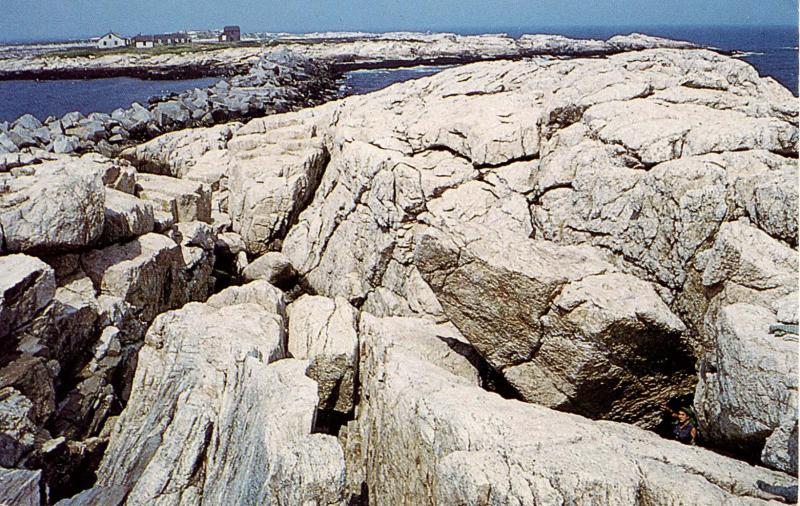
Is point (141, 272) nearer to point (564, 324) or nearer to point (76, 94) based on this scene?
point (564, 324)

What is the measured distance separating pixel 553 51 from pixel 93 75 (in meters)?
69.0

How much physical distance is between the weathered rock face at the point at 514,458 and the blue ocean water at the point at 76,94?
4522cm

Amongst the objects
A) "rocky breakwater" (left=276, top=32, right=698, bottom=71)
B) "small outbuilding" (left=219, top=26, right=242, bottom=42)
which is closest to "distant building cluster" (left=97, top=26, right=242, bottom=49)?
"small outbuilding" (left=219, top=26, right=242, bottom=42)

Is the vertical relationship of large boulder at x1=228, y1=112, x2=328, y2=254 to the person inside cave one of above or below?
above

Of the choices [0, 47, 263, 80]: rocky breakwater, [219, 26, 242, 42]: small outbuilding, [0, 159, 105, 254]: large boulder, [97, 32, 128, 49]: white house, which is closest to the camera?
[0, 159, 105, 254]: large boulder

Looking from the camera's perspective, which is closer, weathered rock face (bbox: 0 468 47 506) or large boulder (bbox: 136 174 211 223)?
weathered rock face (bbox: 0 468 47 506)

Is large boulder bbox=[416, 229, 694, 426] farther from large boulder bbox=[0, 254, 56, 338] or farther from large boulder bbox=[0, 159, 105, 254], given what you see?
large boulder bbox=[0, 159, 105, 254]

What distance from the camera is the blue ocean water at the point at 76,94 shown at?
48.3 meters

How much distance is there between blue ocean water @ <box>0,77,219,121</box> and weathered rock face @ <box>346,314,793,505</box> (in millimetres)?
45219

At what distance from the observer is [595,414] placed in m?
9.05

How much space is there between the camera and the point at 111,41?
129 m

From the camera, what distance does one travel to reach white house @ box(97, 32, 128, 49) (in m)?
128

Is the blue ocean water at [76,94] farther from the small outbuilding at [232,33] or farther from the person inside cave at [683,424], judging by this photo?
the small outbuilding at [232,33]

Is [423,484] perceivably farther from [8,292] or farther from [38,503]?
[8,292]
